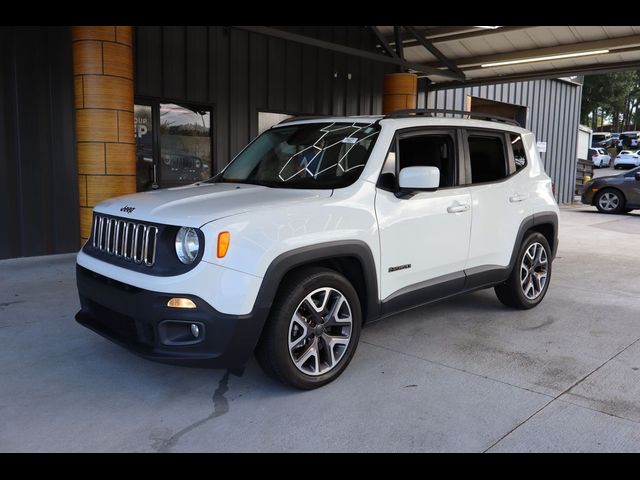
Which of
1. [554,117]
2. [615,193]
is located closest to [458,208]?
[615,193]

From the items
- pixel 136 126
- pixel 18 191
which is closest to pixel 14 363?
pixel 18 191

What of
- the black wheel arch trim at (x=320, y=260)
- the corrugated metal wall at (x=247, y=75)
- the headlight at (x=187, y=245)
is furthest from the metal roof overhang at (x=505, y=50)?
the headlight at (x=187, y=245)

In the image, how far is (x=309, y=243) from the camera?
3574 millimetres

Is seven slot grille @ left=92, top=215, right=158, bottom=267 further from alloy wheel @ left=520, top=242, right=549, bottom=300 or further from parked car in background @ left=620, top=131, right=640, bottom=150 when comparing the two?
parked car in background @ left=620, top=131, right=640, bottom=150

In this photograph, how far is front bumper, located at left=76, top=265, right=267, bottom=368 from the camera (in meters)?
3.24

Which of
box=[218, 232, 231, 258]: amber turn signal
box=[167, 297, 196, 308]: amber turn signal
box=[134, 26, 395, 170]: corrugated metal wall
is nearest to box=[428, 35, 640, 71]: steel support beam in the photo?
box=[134, 26, 395, 170]: corrugated metal wall

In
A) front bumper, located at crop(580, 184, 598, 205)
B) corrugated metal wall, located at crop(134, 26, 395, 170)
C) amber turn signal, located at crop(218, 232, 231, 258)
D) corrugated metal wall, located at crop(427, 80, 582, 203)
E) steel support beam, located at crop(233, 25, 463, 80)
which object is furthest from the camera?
corrugated metal wall, located at crop(427, 80, 582, 203)

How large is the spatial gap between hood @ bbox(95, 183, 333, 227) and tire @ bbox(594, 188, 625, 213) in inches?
578

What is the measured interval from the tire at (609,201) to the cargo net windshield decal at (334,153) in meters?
14.0

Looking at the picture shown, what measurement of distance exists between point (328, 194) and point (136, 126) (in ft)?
20.3

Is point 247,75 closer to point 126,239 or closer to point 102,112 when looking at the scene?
point 102,112

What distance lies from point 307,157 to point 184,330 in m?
1.74

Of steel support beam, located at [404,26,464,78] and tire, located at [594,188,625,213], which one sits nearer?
steel support beam, located at [404,26,464,78]

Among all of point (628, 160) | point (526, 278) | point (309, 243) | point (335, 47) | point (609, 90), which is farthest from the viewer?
point (609, 90)
